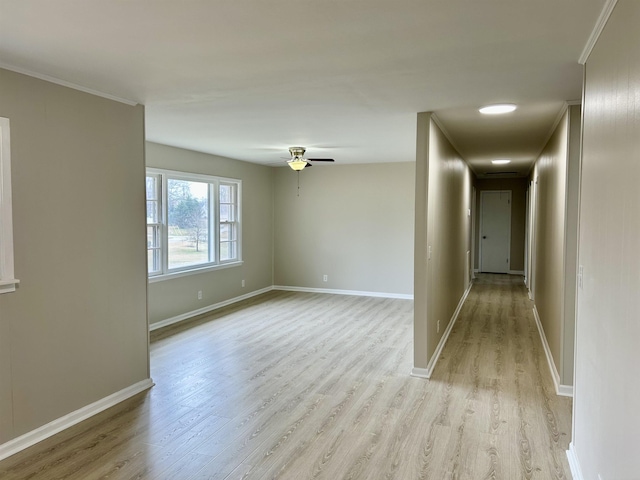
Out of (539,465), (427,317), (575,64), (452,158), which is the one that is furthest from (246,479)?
(452,158)

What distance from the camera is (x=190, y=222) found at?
625cm

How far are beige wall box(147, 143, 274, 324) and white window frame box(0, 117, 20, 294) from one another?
9.31 feet

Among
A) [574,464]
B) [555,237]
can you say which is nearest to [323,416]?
[574,464]

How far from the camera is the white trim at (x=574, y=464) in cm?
231

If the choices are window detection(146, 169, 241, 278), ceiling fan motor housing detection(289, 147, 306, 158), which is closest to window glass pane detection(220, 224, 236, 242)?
window detection(146, 169, 241, 278)

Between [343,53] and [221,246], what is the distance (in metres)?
5.06

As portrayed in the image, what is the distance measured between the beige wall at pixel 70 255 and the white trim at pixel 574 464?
3053mm

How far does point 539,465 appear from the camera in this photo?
99.0 inches

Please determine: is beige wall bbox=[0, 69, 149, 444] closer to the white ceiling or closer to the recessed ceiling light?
the white ceiling

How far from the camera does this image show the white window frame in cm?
255

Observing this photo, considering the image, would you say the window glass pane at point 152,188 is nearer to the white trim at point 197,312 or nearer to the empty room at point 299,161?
the empty room at point 299,161

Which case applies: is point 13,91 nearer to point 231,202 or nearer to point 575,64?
point 575,64

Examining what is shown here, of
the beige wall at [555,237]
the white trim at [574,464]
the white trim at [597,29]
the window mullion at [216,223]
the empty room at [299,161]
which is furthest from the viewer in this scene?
the window mullion at [216,223]

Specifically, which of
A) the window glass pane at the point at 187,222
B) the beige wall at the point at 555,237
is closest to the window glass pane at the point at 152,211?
the window glass pane at the point at 187,222
